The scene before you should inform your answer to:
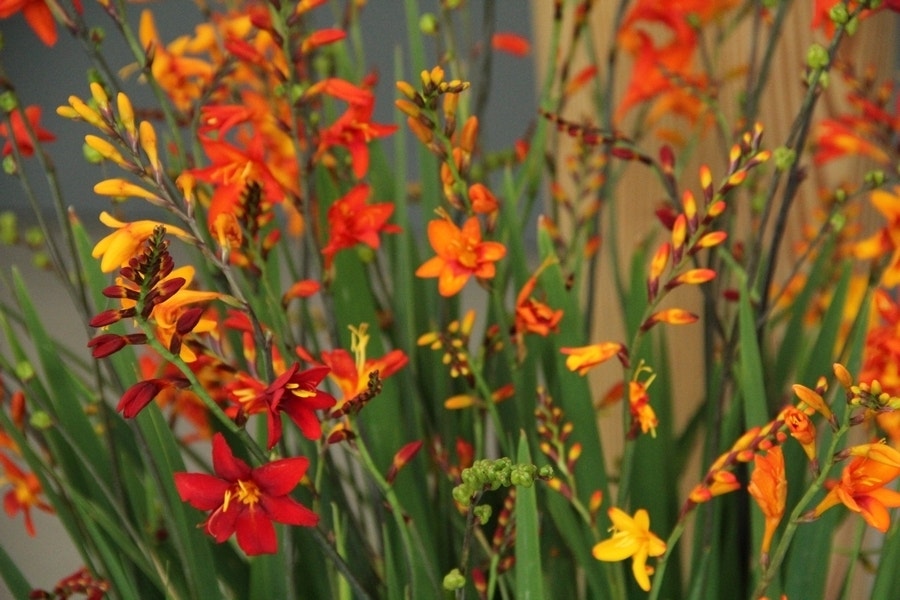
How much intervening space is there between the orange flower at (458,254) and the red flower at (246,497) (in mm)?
81

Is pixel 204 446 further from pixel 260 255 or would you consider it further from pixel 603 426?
pixel 260 255

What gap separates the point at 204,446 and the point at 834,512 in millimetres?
1406

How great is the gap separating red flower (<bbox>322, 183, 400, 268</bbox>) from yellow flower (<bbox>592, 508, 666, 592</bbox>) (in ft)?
0.37

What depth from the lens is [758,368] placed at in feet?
1.05

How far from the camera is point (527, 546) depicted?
264mm

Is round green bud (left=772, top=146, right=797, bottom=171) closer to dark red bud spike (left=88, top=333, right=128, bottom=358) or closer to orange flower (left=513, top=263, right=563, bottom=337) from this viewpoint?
orange flower (left=513, top=263, right=563, bottom=337)

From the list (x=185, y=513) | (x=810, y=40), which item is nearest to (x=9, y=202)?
(x=810, y=40)

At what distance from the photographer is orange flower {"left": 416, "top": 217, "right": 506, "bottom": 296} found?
0.97ft

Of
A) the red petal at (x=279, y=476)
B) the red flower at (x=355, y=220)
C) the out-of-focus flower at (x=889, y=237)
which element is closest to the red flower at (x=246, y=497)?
the red petal at (x=279, y=476)

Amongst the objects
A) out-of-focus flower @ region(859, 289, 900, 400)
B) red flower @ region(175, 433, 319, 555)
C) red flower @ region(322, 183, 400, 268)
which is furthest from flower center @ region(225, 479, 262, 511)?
out-of-focus flower @ region(859, 289, 900, 400)

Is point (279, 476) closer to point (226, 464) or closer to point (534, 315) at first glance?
point (226, 464)

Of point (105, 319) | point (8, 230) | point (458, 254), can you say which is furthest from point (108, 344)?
point (8, 230)

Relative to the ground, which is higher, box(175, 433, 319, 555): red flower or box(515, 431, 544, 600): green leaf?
box(175, 433, 319, 555): red flower

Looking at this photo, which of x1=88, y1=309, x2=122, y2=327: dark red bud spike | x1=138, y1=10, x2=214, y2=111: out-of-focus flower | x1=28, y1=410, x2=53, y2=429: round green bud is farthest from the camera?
x1=138, y1=10, x2=214, y2=111: out-of-focus flower
